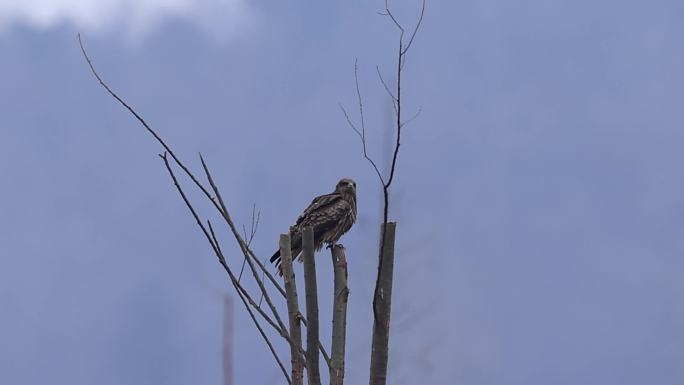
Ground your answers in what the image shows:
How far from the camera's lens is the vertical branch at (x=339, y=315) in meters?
4.63

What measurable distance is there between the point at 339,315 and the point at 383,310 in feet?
1.28

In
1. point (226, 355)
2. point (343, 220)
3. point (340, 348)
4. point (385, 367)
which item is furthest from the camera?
point (343, 220)

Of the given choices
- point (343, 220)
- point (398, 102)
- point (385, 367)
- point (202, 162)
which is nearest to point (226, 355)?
point (385, 367)

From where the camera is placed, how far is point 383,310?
14.8ft

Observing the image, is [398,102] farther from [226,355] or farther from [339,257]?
[226,355]

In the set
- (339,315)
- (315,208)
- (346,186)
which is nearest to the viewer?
(339,315)

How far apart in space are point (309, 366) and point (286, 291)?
2.15ft

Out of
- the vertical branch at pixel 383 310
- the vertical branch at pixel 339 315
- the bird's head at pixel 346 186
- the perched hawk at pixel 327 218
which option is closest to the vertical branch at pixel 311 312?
the vertical branch at pixel 339 315

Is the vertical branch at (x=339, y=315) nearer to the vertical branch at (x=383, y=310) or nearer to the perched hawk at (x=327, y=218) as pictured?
the vertical branch at (x=383, y=310)

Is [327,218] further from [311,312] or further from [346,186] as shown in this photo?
[311,312]

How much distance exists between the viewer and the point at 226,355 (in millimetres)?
2641

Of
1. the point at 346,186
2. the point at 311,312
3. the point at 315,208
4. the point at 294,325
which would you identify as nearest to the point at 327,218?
the point at 315,208

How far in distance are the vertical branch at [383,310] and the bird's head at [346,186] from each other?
10364mm

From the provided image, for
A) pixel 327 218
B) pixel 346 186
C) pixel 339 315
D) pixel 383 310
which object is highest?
pixel 346 186
